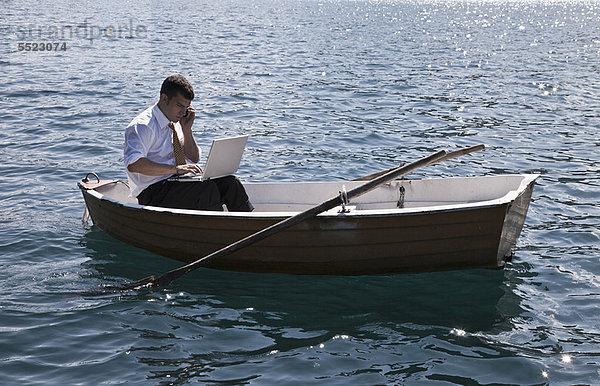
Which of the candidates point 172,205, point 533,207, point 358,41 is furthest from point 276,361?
point 358,41

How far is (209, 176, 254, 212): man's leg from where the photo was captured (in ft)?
27.8

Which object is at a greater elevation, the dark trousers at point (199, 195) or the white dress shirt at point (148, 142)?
the white dress shirt at point (148, 142)

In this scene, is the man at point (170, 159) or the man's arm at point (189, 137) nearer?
the man at point (170, 159)

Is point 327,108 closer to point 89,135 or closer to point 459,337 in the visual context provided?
point 89,135

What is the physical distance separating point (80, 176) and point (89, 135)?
3048 mm

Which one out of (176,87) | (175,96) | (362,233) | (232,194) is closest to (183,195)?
(232,194)

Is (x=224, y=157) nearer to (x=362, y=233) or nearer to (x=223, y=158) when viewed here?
(x=223, y=158)

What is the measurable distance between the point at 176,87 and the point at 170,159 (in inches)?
33.8

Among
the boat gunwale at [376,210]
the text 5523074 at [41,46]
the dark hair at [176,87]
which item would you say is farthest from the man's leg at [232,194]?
the text 5523074 at [41,46]

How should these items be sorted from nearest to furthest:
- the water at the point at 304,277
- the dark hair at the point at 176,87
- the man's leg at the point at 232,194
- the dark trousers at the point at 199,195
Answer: the water at the point at 304,277 < the dark hair at the point at 176,87 < the dark trousers at the point at 199,195 < the man's leg at the point at 232,194

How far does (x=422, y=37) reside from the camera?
42.8m

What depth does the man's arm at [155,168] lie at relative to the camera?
7965 mm

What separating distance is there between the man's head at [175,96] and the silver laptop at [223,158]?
0.52m

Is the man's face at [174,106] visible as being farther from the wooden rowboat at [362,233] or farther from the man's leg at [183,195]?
the wooden rowboat at [362,233]
